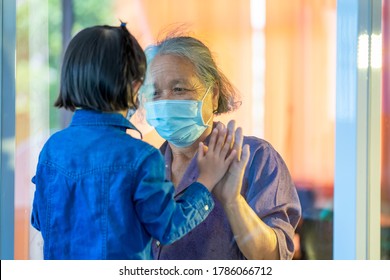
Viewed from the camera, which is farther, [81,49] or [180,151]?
[180,151]

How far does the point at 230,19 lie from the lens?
2658mm

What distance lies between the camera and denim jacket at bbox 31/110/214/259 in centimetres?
208

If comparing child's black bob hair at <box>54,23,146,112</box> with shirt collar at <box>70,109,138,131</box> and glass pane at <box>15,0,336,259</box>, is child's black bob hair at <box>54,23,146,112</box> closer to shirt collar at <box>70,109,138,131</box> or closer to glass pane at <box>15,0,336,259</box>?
shirt collar at <box>70,109,138,131</box>

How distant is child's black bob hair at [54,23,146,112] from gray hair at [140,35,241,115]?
342 mm

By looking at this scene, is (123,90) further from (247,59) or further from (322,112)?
(322,112)

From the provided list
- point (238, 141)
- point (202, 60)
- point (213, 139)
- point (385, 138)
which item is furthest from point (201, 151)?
point (385, 138)

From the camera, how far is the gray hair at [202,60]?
2.52 m

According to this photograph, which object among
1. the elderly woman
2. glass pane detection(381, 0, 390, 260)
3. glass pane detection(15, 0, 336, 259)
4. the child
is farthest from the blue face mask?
glass pane detection(381, 0, 390, 260)

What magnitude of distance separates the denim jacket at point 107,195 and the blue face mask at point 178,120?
303 millimetres

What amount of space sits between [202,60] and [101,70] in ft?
1.84

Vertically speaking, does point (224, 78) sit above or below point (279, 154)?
above
